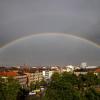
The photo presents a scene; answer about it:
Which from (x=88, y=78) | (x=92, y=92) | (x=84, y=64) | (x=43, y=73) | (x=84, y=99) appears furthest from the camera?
(x=84, y=64)

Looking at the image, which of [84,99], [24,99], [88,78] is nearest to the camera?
[84,99]

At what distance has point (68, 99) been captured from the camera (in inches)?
922

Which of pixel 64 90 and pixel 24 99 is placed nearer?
pixel 64 90

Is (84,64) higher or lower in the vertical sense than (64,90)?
higher

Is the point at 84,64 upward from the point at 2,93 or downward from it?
upward

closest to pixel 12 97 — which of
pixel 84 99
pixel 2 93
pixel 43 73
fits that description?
pixel 2 93

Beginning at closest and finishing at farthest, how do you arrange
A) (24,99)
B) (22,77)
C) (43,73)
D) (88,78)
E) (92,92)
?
(92,92), (24,99), (88,78), (22,77), (43,73)

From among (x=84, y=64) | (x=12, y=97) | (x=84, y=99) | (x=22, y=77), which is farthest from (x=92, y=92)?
(x=84, y=64)

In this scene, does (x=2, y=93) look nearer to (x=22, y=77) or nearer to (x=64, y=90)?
(x=64, y=90)

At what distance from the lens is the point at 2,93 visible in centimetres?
2531

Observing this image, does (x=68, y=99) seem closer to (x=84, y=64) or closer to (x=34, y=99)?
(x=34, y=99)

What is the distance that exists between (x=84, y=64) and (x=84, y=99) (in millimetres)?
114517

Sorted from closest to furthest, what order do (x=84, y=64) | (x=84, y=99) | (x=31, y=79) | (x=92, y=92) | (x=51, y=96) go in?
1. (x=51, y=96)
2. (x=84, y=99)
3. (x=92, y=92)
4. (x=31, y=79)
5. (x=84, y=64)

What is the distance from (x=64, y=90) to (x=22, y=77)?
50.1 meters
